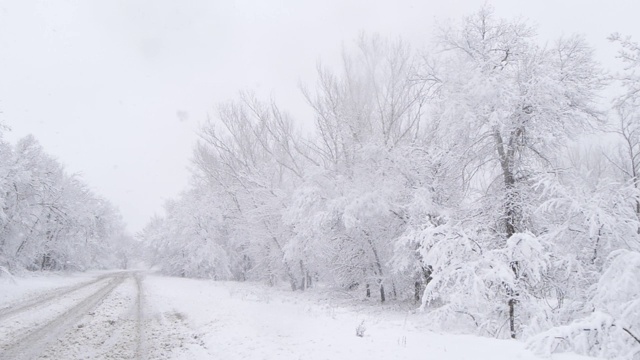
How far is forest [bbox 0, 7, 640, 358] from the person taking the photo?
336 inches

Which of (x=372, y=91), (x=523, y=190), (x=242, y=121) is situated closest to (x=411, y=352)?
(x=523, y=190)

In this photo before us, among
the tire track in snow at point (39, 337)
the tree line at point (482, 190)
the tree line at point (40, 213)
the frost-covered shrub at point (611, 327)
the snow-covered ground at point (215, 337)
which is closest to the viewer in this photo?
the frost-covered shrub at point (611, 327)

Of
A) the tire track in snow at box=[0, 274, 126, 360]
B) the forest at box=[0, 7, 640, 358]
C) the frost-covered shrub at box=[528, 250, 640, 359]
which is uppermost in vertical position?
the forest at box=[0, 7, 640, 358]

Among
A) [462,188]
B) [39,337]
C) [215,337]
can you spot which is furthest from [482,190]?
[39,337]

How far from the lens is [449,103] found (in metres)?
11.4

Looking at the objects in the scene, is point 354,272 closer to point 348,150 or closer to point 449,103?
point 348,150

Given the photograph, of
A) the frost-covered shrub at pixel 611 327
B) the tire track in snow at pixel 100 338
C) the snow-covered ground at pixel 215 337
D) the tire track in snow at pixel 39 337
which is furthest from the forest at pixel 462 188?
the tire track in snow at pixel 39 337

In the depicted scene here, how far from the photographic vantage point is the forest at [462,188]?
855 cm

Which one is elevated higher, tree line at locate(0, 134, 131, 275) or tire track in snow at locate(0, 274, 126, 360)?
tree line at locate(0, 134, 131, 275)

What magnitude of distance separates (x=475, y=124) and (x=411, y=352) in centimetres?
705

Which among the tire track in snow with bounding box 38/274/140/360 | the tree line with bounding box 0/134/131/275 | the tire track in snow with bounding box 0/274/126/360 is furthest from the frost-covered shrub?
the tree line with bounding box 0/134/131/275

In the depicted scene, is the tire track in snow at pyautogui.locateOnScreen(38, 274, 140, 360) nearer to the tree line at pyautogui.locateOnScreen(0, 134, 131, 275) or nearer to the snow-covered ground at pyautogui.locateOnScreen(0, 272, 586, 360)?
the snow-covered ground at pyautogui.locateOnScreen(0, 272, 586, 360)

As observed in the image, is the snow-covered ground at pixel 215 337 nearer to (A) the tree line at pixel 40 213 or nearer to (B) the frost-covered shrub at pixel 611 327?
(B) the frost-covered shrub at pixel 611 327

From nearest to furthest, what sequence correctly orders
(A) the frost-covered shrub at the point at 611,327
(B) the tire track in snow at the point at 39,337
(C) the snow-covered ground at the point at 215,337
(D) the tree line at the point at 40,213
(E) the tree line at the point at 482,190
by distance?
1. (A) the frost-covered shrub at the point at 611,327
2. (C) the snow-covered ground at the point at 215,337
3. (B) the tire track in snow at the point at 39,337
4. (E) the tree line at the point at 482,190
5. (D) the tree line at the point at 40,213
